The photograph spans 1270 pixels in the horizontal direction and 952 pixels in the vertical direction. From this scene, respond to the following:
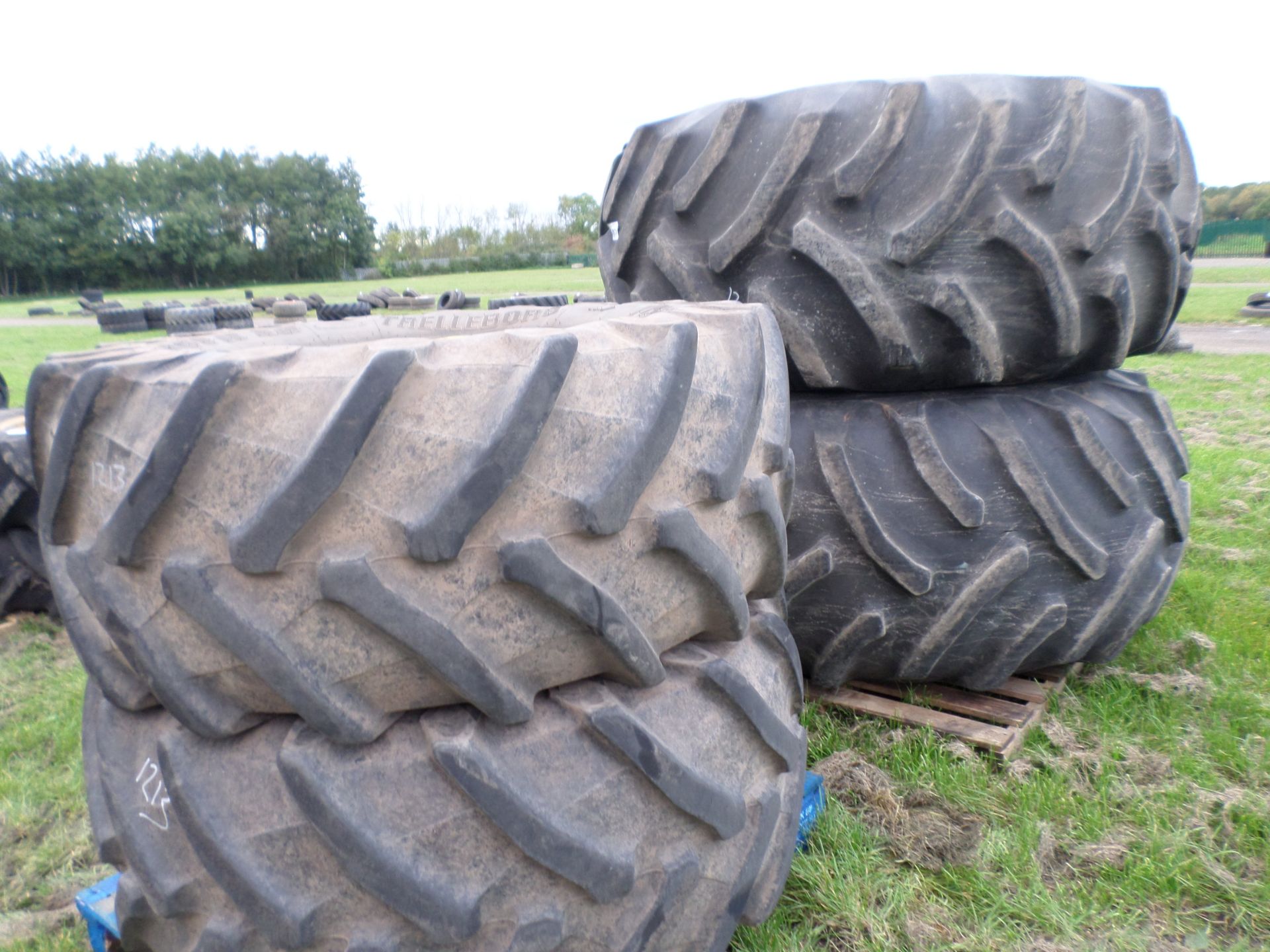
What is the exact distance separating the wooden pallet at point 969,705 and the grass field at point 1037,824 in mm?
38

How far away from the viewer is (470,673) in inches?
31.5

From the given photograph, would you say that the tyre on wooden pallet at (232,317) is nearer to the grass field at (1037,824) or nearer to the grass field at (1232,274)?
the grass field at (1037,824)

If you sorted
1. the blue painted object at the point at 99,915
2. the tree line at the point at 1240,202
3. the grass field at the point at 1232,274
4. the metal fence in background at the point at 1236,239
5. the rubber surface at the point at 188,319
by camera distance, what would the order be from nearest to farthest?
1. the blue painted object at the point at 99,915
2. the rubber surface at the point at 188,319
3. the grass field at the point at 1232,274
4. the metal fence in background at the point at 1236,239
5. the tree line at the point at 1240,202

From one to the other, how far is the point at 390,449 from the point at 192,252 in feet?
149

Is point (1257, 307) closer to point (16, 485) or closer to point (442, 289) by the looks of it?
point (16, 485)

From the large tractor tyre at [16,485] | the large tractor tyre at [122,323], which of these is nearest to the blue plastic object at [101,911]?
the large tractor tyre at [16,485]

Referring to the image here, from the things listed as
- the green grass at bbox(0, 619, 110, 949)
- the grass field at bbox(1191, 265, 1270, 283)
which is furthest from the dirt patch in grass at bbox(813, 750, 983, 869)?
the grass field at bbox(1191, 265, 1270, 283)

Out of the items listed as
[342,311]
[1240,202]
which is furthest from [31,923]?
[1240,202]

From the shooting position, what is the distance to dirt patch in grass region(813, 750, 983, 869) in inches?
57.1

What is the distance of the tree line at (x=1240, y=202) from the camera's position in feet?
104

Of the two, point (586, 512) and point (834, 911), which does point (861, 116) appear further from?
point (834, 911)

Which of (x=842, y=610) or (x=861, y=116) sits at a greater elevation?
(x=861, y=116)

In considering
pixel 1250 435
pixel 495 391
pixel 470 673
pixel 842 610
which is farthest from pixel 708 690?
pixel 1250 435

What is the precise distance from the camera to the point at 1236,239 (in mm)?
26609
